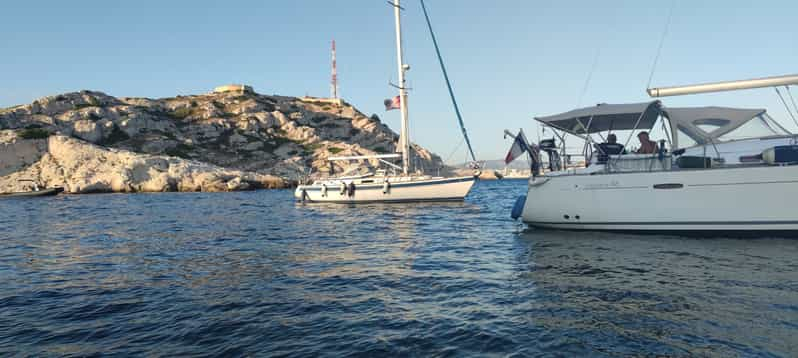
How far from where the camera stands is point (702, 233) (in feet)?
40.8

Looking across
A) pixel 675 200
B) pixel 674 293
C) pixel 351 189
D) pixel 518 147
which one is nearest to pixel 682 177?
pixel 675 200

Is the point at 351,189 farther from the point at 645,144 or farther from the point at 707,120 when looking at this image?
the point at 707,120

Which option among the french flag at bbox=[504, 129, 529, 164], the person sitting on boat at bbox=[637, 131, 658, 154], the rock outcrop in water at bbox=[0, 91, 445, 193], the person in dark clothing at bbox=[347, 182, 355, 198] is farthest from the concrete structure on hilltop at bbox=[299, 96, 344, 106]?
the person sitting on boat at bbox=[637, 131, 658, 154]

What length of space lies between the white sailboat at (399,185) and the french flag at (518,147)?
1463 centimetres

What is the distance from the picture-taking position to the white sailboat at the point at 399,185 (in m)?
30.8

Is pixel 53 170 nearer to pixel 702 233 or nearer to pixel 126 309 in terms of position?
pixel 126 309

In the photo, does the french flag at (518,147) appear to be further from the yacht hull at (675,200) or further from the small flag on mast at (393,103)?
the small flag on mast at (393,103)

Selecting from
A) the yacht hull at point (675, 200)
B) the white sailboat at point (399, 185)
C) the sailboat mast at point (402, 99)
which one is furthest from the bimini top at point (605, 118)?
the sailboat mast at point (402, 99)

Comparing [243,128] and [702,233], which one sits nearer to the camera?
[702,233]

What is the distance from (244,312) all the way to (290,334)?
1.43 m

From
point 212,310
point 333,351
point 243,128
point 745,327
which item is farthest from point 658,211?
point 243,128

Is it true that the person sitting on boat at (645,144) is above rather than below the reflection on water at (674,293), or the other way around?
above

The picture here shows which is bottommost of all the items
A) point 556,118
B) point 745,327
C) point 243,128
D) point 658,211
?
point 745,327

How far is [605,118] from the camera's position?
14.5 meters
